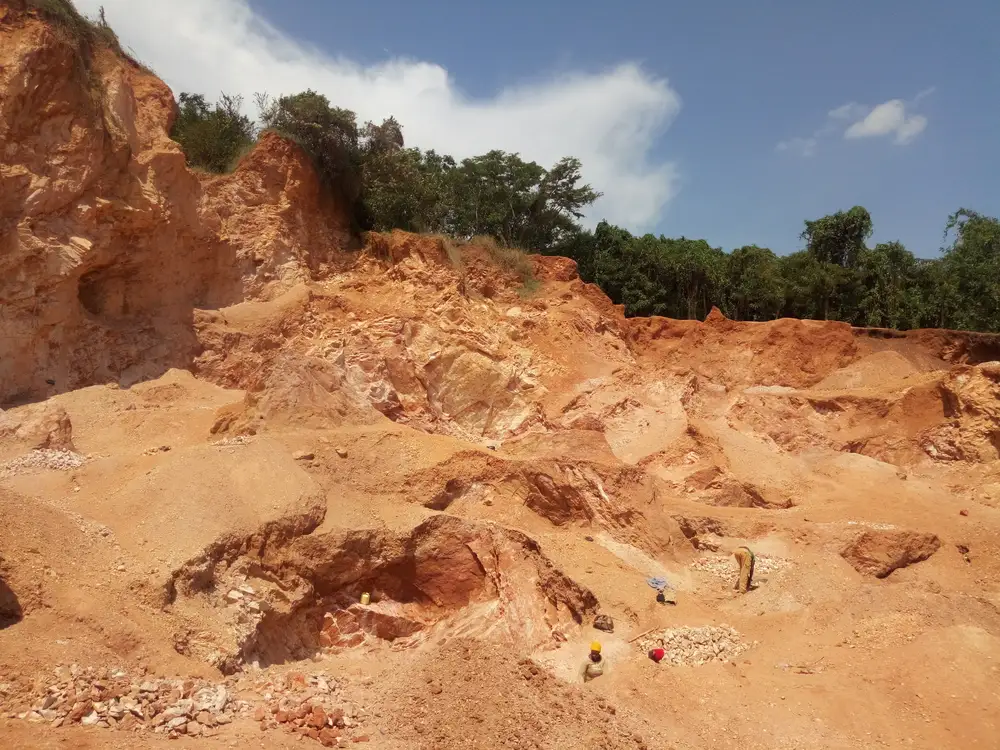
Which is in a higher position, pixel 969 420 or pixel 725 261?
pixel 725 261

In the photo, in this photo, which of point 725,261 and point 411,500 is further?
point 725,261

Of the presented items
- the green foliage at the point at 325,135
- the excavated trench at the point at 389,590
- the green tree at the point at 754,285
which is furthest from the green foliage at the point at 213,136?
the green tree at the point at 754,285

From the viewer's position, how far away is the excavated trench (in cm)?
876

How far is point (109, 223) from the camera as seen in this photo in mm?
14781

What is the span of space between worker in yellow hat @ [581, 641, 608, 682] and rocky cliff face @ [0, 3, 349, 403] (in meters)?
11.2

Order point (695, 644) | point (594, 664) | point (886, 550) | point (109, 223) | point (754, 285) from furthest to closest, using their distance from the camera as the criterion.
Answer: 1. point (754, 285)
2. point (109, 223)
3. point (886, 550)
4. point (695, 644)
5. point (594, 664)

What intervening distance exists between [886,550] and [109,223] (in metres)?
16.6

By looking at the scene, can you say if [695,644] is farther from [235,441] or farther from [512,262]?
[512,262]

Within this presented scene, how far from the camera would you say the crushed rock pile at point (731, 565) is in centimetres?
1216

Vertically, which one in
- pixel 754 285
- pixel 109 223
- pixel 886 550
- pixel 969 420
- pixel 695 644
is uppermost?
pixel 754 285

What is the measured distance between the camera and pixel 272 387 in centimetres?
1243

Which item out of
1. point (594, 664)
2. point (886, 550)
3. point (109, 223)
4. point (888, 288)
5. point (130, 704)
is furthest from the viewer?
point (888, 288)

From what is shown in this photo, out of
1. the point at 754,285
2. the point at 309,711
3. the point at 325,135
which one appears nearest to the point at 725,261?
the point at 754,285

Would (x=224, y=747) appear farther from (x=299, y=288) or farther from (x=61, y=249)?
(x=299, y=288)
